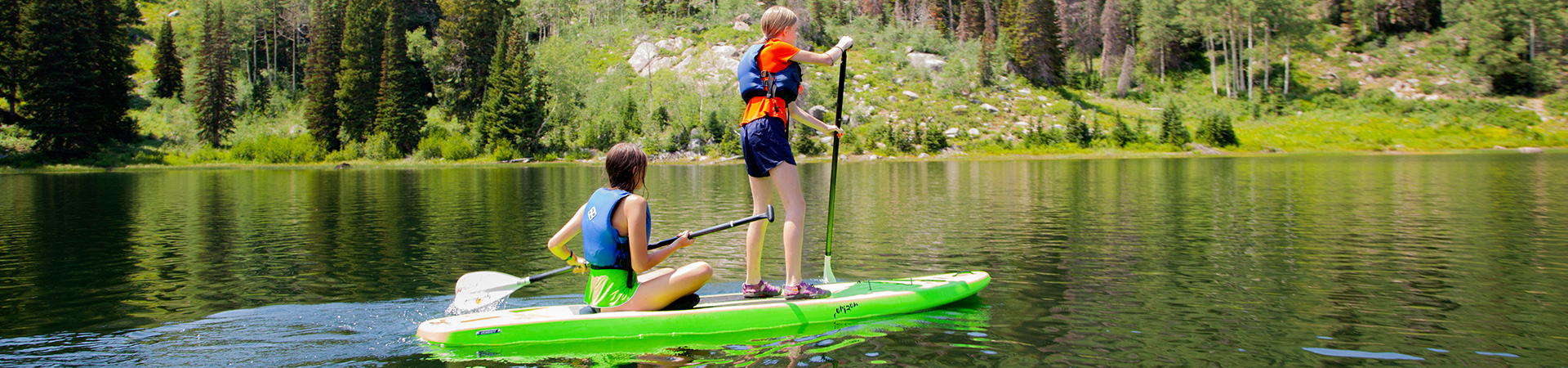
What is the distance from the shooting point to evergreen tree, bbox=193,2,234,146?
2435 inches

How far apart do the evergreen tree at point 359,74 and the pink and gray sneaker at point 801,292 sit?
67.1 m

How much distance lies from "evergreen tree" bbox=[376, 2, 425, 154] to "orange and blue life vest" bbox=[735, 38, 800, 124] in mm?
63329

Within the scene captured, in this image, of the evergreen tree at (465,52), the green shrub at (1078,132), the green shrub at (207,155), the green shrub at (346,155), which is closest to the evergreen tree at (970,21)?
the green shrub at (1078,132)

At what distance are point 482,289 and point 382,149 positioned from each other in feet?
204

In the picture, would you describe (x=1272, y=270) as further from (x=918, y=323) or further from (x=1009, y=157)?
(x=1009, y=157)

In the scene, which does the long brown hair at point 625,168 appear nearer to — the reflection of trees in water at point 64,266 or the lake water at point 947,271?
the lake water at point 947,271

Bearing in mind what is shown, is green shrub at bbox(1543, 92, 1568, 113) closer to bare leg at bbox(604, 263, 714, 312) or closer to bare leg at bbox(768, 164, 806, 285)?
bare leg at bbox(768, 164, 806, 285)

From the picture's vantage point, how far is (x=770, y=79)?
6844 millimetres

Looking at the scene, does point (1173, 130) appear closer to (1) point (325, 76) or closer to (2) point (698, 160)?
(2) point (698, 160)

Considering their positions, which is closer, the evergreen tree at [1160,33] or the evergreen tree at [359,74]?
the evergreen tree at [359,74]

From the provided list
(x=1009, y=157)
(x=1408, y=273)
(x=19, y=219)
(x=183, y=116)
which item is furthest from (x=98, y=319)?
(x=183, y=116)

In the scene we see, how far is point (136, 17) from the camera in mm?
82812

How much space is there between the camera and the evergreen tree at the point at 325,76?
212 feet

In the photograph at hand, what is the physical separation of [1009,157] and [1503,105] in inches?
1426
